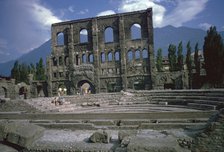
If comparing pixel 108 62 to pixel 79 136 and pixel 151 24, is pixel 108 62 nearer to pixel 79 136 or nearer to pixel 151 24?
pixel 151 24

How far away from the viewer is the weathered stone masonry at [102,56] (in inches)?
1280

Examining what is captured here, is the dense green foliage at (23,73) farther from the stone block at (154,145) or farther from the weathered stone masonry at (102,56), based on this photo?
the stone block at (154,145)

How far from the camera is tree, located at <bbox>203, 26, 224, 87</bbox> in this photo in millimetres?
31328

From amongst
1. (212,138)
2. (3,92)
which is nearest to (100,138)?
(212,138)

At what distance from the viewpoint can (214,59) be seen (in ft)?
106

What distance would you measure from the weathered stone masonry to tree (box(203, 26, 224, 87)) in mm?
8992

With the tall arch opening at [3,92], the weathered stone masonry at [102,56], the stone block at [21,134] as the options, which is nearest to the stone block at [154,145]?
the stone block at [21,134]

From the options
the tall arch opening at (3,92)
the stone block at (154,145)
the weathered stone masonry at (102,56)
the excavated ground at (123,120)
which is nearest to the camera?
the stone block at (154,145)

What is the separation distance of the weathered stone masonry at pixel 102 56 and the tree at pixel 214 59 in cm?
899

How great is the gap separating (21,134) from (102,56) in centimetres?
2745

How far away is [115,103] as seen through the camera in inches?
858

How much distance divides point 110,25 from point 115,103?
1668 centimetres

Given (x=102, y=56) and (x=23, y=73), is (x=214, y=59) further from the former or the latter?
(x=23, y=73)

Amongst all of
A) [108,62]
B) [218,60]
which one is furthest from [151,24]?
[218,60]
